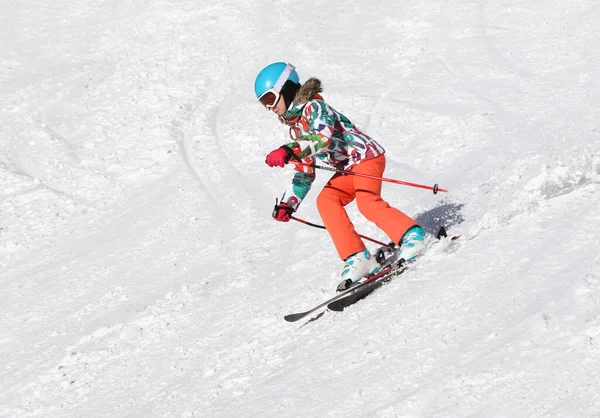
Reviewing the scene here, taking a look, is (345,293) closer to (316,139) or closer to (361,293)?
(361,293)

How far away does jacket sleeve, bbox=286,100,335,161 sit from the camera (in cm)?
642

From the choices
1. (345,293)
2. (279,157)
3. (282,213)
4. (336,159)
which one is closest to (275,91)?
(279,157)

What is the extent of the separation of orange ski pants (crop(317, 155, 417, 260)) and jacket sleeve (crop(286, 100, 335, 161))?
472 mm

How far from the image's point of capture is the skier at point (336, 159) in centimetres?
644

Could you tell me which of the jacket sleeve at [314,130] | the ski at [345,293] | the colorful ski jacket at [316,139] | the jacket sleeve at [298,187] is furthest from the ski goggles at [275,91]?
the ski at [345,293]

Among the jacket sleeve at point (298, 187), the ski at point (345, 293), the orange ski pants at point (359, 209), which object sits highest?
the jacket sleeve at point (298, 187)

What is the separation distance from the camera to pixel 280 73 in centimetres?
652

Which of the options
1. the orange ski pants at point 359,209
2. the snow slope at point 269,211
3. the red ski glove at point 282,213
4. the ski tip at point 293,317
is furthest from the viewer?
the red ski glove at point 282,213

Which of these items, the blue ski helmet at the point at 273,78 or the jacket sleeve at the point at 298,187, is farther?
the jacket sleeve at the point at 298,187

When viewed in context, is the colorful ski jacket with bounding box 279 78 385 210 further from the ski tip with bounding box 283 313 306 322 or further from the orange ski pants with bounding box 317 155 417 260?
the ski tip with bounding box 283 313 306 322

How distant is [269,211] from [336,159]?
3127 mm

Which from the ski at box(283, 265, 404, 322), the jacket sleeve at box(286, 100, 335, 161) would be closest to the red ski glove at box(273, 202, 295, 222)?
the jacket sleeve at box(286, 100, 335, 161)

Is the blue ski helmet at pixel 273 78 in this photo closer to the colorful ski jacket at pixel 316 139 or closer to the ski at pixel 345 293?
the colorful ski jacket at pixel 316 139

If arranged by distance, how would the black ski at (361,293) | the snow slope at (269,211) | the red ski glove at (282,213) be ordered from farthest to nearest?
the red ski glove at (282,213) → the black ski at (361,293) → the snow slope at (269,211)
